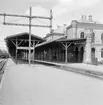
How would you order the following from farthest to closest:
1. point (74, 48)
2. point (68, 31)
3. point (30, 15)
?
point (68, 31)
point (74, 48)
point (30, 15)

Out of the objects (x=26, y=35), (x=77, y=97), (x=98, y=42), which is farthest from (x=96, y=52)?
(x=77, y=97)

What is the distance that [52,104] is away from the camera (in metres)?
4.71

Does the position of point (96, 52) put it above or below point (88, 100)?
above

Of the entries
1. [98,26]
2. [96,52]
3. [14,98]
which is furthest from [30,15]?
[98,26]

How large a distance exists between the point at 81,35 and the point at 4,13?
19863mm

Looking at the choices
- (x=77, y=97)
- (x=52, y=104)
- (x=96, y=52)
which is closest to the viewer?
(x=52, y=104)

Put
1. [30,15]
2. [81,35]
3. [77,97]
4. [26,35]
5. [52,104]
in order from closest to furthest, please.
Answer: [52,104] → [77,97] → [30,15] → [26,35] → [81,35]

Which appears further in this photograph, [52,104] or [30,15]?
[30,15]

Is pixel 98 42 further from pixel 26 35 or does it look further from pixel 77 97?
pixel 77 97

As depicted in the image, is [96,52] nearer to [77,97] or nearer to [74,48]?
[74,48]

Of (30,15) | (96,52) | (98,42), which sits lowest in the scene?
(96,52)

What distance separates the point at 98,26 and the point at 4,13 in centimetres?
2212

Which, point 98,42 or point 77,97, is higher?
point 98,42

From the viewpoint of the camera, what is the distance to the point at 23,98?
5395mm
